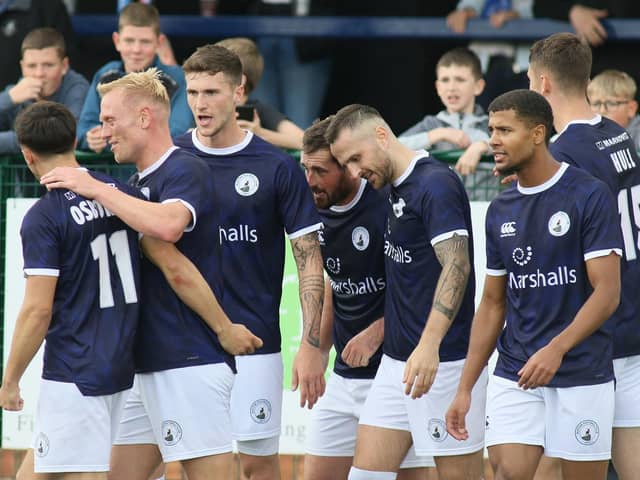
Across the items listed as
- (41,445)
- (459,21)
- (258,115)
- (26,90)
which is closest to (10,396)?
(41,445)

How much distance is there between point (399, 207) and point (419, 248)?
0.21 m

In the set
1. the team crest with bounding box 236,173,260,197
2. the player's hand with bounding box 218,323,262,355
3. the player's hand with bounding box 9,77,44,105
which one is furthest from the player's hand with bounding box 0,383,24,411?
the player's hand with bounding box 9,77,44,105

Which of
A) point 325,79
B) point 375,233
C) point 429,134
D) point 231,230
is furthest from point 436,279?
point 325,79

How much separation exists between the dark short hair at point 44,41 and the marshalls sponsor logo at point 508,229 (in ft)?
13.0

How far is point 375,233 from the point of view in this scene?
6.89 m

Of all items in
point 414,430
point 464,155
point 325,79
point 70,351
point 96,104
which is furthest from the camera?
point 325,79

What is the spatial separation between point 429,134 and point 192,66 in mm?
2173

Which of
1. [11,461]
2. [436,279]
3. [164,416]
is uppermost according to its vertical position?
[436,279]

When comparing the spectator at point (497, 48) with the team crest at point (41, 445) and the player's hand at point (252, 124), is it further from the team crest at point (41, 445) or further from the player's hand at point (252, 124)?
the team crest at point (41, 445)

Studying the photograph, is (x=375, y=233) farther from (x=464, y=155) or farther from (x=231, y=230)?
(x=464, y=155)

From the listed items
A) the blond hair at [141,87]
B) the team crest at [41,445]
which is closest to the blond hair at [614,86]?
the blond hair at [141,87]

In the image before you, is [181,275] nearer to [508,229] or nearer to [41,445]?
[41,445]

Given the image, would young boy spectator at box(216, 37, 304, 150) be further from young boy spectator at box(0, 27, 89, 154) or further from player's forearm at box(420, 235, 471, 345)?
player's forearm at box(420, 235, 471, 345)

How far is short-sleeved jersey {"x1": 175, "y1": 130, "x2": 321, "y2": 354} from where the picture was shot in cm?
679
